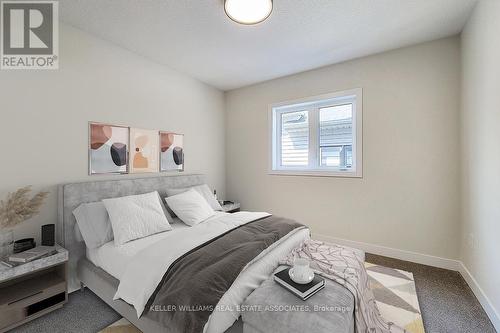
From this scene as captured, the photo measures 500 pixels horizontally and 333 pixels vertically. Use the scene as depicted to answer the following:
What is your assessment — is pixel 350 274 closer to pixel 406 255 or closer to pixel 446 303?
pixel 446 303

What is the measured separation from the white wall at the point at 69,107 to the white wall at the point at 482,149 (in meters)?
3.39

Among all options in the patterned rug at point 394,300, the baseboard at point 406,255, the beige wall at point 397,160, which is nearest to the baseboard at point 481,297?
the baseboard at point 406,255

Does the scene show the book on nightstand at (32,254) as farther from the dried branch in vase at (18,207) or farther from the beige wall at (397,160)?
the beige wall at (397,160)

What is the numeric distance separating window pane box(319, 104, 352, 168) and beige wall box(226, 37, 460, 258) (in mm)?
250

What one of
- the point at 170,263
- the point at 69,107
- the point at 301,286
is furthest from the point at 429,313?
the point at 69,107

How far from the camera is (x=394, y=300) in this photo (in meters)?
1.99

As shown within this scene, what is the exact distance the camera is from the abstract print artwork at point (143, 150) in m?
2.78

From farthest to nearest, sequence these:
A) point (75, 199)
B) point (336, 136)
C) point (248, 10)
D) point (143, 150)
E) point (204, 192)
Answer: point (336, 136) → point (204, 192) → point (143, 150) → point (75, 199) → point (248, 10)

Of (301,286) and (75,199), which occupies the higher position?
(75,199)

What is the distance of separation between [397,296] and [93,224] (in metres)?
2.87

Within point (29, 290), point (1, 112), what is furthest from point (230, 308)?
point (1, 112)

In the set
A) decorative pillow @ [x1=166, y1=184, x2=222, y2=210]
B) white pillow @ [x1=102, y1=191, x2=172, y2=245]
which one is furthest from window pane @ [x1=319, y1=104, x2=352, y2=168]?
white pillow @ [x1=102, y1=191, x2=172, y2=245]

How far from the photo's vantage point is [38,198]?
1951 mm

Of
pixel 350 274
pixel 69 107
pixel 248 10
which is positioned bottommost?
pixel 350 274
